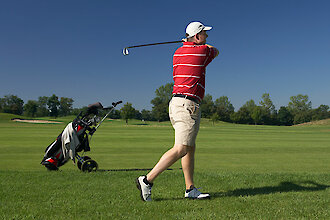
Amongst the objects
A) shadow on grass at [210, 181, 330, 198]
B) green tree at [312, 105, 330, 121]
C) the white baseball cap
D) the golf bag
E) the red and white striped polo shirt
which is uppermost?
green tree at [312, 105, 330, 121]

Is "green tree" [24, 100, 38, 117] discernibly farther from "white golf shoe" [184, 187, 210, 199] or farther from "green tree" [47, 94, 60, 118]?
"white golf shoe" [184, 187, 210, 199]

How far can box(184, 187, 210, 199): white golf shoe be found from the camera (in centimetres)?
393

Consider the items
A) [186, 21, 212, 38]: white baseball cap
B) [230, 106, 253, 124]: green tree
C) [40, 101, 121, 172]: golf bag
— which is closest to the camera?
[186, 21, 212, 38]: white baseball cap

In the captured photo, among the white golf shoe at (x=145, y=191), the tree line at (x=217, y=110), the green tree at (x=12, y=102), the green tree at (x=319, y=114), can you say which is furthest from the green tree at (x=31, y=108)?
the white golf shoe at (x=145, y=191)

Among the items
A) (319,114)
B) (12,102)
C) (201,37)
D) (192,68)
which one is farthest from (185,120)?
(12,102)

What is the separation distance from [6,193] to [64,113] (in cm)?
11566

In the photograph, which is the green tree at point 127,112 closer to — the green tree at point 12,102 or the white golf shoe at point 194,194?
the green tree at point 12,102

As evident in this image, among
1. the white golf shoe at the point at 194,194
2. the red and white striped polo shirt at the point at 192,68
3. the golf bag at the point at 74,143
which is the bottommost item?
the white golf shoe at the point at 194,194

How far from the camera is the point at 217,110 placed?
110188 mm

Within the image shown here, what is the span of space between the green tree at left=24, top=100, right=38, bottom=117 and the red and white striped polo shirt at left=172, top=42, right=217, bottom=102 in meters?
102

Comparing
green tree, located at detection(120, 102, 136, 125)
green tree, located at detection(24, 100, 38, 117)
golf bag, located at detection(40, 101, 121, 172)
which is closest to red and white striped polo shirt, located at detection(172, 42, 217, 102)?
golf bag, located at detection(40, 101, 121, 172)

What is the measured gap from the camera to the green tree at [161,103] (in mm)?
105506

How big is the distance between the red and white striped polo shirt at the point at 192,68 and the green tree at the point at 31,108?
335ft

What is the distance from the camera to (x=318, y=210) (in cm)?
346
